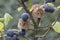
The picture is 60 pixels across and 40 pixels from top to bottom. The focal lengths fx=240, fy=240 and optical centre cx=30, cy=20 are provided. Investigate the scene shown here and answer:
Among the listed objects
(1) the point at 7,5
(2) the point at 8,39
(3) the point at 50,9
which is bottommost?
(2) the point at 8,39

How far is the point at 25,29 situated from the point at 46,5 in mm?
125

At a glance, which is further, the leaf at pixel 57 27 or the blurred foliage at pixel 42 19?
the blurred foliage at pixel 42 19

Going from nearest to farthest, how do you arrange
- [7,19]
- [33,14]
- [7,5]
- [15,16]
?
[33,14] → [7,19] → [15,16] → [7,5]

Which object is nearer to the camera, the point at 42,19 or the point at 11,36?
the point at 11,36

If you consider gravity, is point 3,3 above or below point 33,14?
above

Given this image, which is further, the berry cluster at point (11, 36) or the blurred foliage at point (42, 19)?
the blurred foliage at point (42, 19)

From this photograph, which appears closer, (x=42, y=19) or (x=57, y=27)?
(x=57, y=27)

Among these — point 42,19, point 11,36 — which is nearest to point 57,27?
point 11,36

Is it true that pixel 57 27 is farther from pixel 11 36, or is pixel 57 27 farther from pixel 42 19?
pixel 42 19

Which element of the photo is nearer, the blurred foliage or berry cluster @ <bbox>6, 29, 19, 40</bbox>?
berry cluster @ <bbox>6, 29, 19, 40</bbox>

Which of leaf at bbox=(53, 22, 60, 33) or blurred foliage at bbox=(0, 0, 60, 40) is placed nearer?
leaf at bbox=(53, 22, 60, 33)

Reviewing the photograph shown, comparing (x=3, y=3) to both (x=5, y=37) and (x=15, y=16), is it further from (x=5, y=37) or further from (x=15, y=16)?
(x=5, y=37)

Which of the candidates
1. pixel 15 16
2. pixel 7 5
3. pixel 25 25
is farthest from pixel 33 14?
pixel 7 5

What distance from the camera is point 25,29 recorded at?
0.89 m
